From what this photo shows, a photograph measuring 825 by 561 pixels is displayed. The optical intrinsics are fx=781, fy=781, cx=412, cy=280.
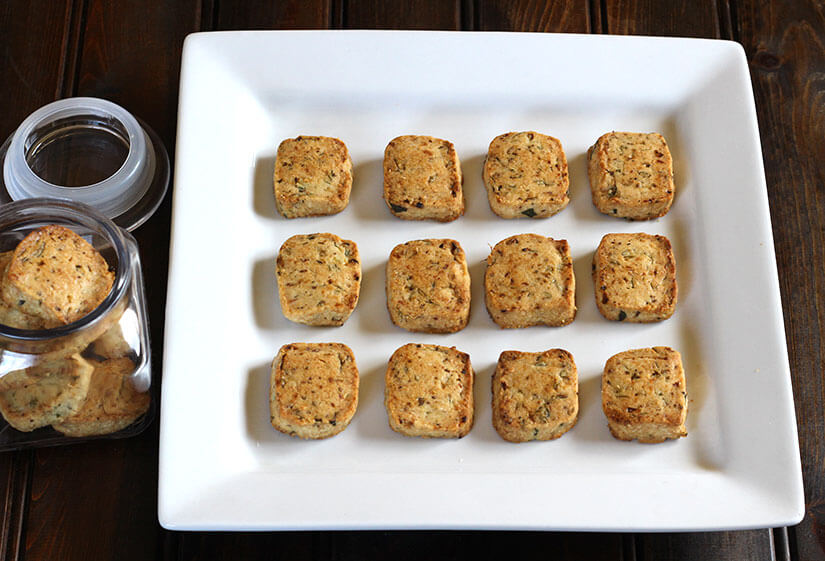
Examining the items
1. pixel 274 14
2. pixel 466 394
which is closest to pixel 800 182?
pixel 466 394

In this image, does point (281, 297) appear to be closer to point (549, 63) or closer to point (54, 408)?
point (54, 408)

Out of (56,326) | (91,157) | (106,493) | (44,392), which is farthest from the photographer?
(91,157)

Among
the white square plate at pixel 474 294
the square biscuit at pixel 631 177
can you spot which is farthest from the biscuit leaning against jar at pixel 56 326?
the square biscuit at pixel 631 177

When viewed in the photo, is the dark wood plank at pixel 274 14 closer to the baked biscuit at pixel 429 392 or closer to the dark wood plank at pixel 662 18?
the dark wood plank at pixel 662 18

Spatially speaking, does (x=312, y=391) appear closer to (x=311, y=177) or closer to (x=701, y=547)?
(x=311, y=177)

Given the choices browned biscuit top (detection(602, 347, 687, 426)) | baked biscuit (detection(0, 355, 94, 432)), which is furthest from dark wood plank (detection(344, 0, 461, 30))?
baked biscuit (detection(0, 355, 94, 432))

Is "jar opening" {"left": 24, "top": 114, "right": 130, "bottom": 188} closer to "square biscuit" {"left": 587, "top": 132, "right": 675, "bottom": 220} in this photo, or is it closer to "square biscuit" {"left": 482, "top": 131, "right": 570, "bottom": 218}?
"square biscuit" {"left": 482, "top": 131, "right": 570, "bottom": 218}

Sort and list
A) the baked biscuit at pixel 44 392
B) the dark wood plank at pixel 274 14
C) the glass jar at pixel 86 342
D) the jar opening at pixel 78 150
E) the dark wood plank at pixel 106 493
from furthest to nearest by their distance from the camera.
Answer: the dark wood plank at pixel 274 14 < the jar opening at pixel 78 150 < the dark wood plank at pixel 106 493 < the baked biscuit at pixel 44 392 < the glass jar at pixel 86 342
